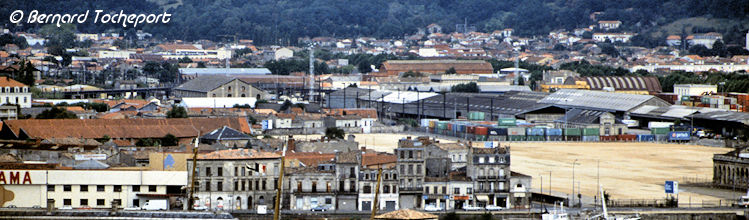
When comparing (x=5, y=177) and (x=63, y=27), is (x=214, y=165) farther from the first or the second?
(x=63, y=27)

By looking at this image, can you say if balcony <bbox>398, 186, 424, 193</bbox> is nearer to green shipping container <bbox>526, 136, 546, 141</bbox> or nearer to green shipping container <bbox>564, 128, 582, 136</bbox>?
green shipping container <bbox>526, 136, 546, 141</bbox>

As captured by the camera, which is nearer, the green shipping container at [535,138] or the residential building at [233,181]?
the residential building at [233,181]

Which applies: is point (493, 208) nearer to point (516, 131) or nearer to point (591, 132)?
point (516, 131)

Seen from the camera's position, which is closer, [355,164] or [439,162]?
[355,164]

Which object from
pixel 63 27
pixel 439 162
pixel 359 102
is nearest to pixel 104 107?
pixel 359 102

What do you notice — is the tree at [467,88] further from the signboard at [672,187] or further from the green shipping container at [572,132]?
the signboard at [672,187]

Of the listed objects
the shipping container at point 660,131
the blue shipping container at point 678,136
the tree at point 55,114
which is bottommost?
the blue shipping container at point 678,136

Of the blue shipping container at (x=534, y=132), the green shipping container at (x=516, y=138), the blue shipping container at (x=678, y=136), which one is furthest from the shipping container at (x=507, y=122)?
the blue shipping container at (x=678, y=136)
